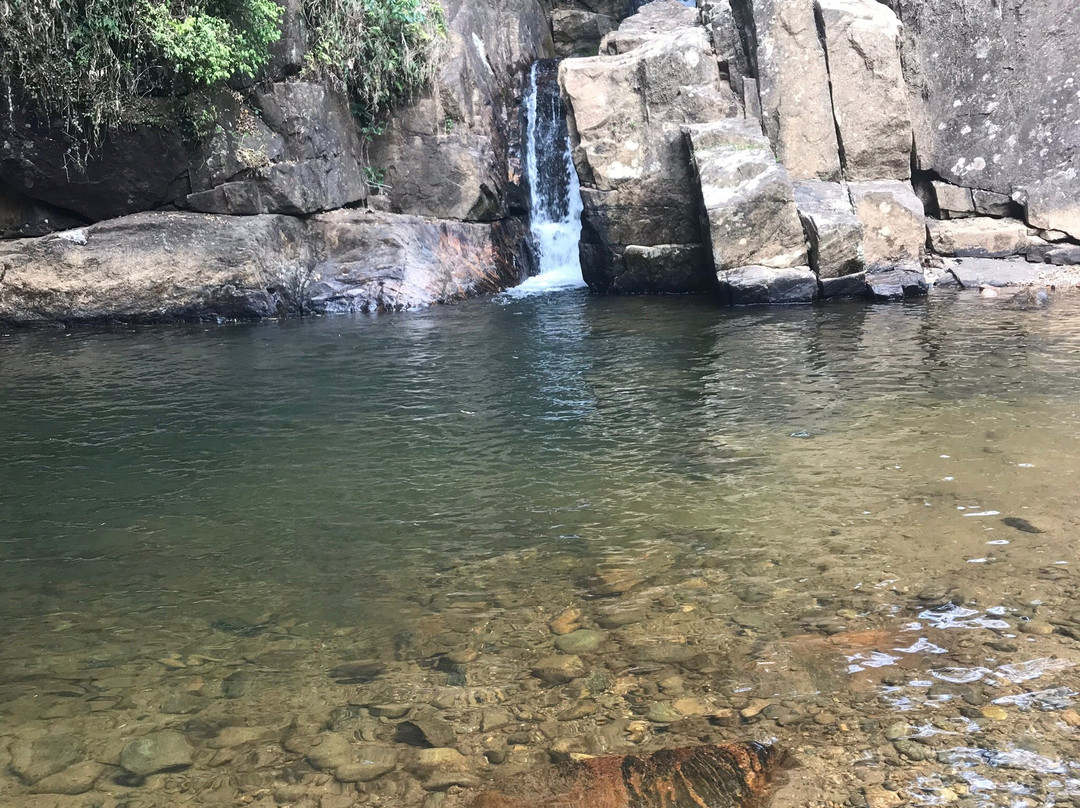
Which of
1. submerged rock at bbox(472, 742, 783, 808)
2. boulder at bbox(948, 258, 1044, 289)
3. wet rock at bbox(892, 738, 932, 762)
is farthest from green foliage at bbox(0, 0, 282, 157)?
wet rock at bbox(892, 738, 932, 762)

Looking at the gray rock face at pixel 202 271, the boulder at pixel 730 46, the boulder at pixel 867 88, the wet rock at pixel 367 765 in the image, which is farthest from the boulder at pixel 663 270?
the wet rock at pixel 367 765

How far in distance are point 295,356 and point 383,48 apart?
6.52 m

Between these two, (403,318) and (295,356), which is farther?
(403,318)

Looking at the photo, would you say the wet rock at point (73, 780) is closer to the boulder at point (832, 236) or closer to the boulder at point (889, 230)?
the boulder at point (832, 236)

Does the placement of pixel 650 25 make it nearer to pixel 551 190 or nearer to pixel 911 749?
pixel 551 190

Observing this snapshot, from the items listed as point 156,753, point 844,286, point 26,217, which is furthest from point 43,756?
point 26,217

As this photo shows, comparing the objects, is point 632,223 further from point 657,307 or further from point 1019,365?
point 1019,365

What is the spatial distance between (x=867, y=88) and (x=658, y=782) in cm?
1221

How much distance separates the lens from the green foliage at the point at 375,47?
12562mm

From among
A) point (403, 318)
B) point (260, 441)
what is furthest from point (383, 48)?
point (260, 441)

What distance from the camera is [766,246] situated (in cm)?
1102

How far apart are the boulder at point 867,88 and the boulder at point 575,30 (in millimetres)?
6610

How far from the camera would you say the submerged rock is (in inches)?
91.5

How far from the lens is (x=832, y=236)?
35.5 feet
